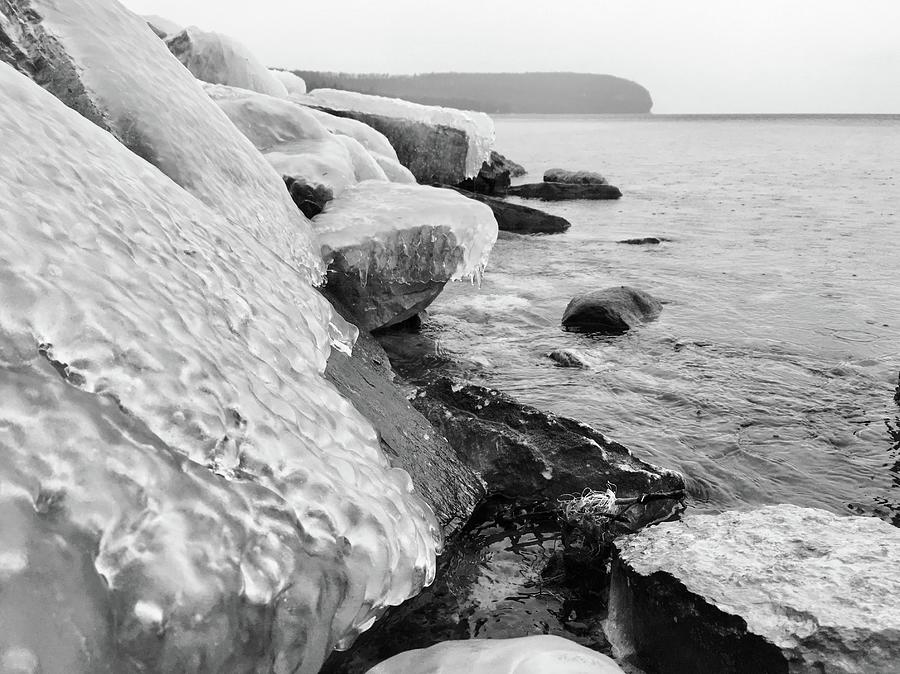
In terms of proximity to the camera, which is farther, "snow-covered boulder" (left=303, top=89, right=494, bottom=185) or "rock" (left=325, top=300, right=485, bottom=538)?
"snow-covered boulder" (left=303, top=89, right=494, bottom=185)

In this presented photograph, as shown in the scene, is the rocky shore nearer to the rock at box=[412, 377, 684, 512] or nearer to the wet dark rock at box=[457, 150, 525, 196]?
the rock at box=[412, 377, 684, 512]

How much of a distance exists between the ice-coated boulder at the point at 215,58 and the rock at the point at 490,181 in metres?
8.12

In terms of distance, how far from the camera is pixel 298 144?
7.64 m

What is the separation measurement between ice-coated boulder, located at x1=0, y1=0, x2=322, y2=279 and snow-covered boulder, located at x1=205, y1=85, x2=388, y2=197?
1.47 m

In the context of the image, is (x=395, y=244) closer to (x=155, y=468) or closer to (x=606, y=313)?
(x=606, y=313)

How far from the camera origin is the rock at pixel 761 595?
8.29 ft

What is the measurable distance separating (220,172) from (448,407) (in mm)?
2035

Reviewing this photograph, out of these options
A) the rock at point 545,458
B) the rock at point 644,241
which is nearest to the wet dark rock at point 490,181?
the rock at point 644,241

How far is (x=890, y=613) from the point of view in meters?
2.61

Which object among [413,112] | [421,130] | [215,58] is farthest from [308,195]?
[413,112]

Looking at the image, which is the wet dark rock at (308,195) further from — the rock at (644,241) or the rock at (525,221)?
the rock at (525,221)

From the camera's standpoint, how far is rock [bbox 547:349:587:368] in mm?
7246

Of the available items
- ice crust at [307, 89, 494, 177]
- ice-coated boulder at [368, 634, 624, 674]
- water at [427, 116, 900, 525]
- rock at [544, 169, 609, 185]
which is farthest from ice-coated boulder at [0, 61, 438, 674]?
rock at [544, 169, 609, 185]

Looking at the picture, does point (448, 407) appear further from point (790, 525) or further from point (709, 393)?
point (709, 393)
